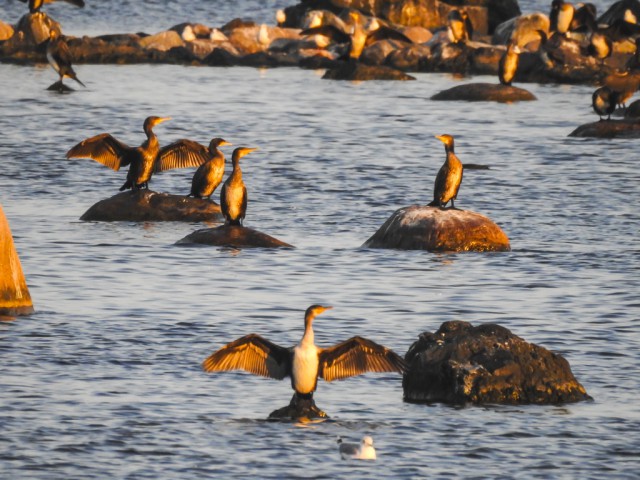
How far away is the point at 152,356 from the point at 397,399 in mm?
2595

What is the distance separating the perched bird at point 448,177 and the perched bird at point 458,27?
3295cm

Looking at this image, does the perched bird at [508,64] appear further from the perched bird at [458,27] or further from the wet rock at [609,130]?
the perched bird at [458,27]

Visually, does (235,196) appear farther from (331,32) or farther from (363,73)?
(331,32)

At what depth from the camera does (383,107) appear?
43.4 m

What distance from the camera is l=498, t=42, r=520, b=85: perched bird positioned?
44.3 m

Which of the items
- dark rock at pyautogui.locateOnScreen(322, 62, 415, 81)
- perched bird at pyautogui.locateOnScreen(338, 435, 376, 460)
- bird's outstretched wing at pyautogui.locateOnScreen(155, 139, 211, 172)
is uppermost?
bird's outstretched wing at pyautogui.locateOnScreen(155, 139, 211, 172)

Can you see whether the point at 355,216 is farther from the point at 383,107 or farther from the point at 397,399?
the point at 383,107

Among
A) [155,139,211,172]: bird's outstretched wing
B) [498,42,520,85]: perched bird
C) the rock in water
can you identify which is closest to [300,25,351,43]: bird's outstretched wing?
[498,42,520,85]: perched bird

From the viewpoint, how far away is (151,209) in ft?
76.8

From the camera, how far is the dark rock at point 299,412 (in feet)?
41.5

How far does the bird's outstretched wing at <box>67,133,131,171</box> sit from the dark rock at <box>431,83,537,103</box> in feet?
71.4

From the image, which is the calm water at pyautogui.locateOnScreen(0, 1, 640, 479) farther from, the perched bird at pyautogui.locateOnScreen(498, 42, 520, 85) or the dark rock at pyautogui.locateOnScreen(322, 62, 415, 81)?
the dark rock at pyautogui.locateOnScreen(322, 62, 415, 81)

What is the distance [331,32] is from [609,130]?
2403cm

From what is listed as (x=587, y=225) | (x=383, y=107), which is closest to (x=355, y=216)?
(x=587, y=225)
